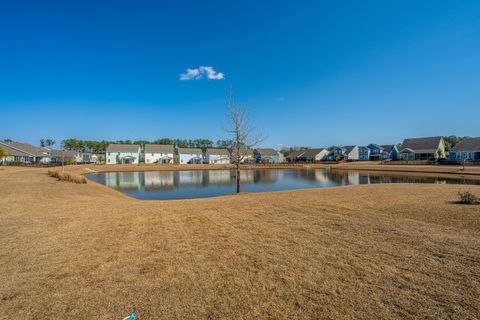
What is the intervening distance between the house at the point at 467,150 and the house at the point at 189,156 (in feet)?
242

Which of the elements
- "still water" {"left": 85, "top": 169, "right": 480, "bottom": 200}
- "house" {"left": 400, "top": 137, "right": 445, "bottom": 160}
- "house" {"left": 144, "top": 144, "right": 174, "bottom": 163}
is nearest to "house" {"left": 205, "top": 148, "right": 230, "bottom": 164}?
"house" {"left": 144, "top": 144, "right": 174, "bottom": 163}

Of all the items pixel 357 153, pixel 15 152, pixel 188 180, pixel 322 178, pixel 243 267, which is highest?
pixel 15 152

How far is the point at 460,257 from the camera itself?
188 inches

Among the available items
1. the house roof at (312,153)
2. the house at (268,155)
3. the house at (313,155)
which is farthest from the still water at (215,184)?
the house at (268,155)

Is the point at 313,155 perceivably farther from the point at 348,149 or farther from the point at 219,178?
the point at 219,178

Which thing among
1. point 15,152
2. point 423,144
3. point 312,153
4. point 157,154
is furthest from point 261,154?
point 15,152

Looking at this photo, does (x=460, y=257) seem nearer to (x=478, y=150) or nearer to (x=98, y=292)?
(x=98, y=292)

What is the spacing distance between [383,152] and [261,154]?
4451cm

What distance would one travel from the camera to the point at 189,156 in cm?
8762

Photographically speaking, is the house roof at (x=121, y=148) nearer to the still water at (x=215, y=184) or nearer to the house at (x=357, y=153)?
the still water at (x=215, y=184)

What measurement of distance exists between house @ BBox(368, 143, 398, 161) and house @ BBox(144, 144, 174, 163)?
238ft

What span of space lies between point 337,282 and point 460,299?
1624 millimetres

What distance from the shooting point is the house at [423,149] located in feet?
210

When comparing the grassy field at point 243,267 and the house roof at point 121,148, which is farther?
the house roof at point 121,148
